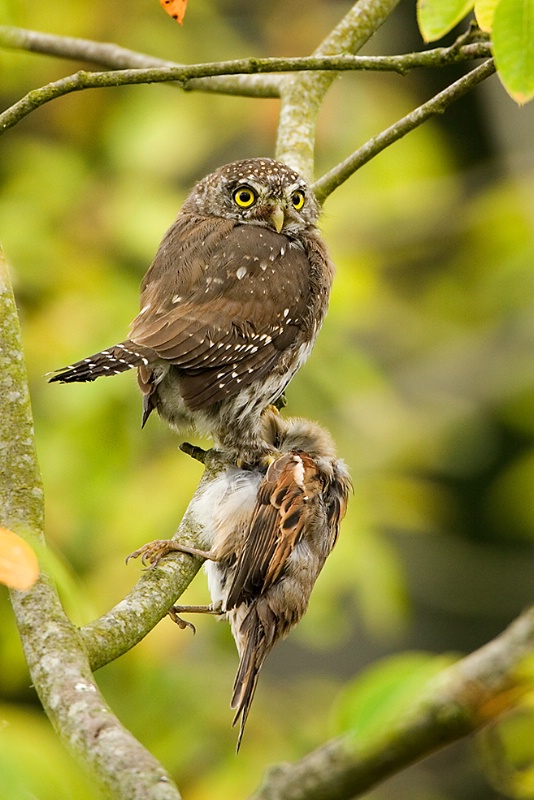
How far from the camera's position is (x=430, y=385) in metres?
7.35

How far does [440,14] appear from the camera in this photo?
2.66m

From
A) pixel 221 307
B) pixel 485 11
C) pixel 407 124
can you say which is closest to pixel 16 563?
pixel 485 11

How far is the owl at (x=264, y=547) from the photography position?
3.55 metres

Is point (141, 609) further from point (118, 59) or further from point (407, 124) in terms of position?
point (118, 59)

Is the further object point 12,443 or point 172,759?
point 172,759

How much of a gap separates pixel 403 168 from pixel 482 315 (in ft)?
4.30

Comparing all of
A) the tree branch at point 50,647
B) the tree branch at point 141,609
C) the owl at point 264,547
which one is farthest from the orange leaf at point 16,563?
the owl at point 264,547

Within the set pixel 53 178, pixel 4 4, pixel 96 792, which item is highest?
pixel 53 178

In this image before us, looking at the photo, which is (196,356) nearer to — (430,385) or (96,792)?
(96,792)

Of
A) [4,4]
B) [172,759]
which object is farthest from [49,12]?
[172,759]

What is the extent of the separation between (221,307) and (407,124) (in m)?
0.97

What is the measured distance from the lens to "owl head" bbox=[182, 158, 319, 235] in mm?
4496

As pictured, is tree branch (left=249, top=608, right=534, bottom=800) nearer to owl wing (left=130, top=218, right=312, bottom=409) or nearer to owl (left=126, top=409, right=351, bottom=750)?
owl (left=126, top=409, right=351, bottom=750)

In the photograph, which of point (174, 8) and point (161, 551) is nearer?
point (174, 8)
